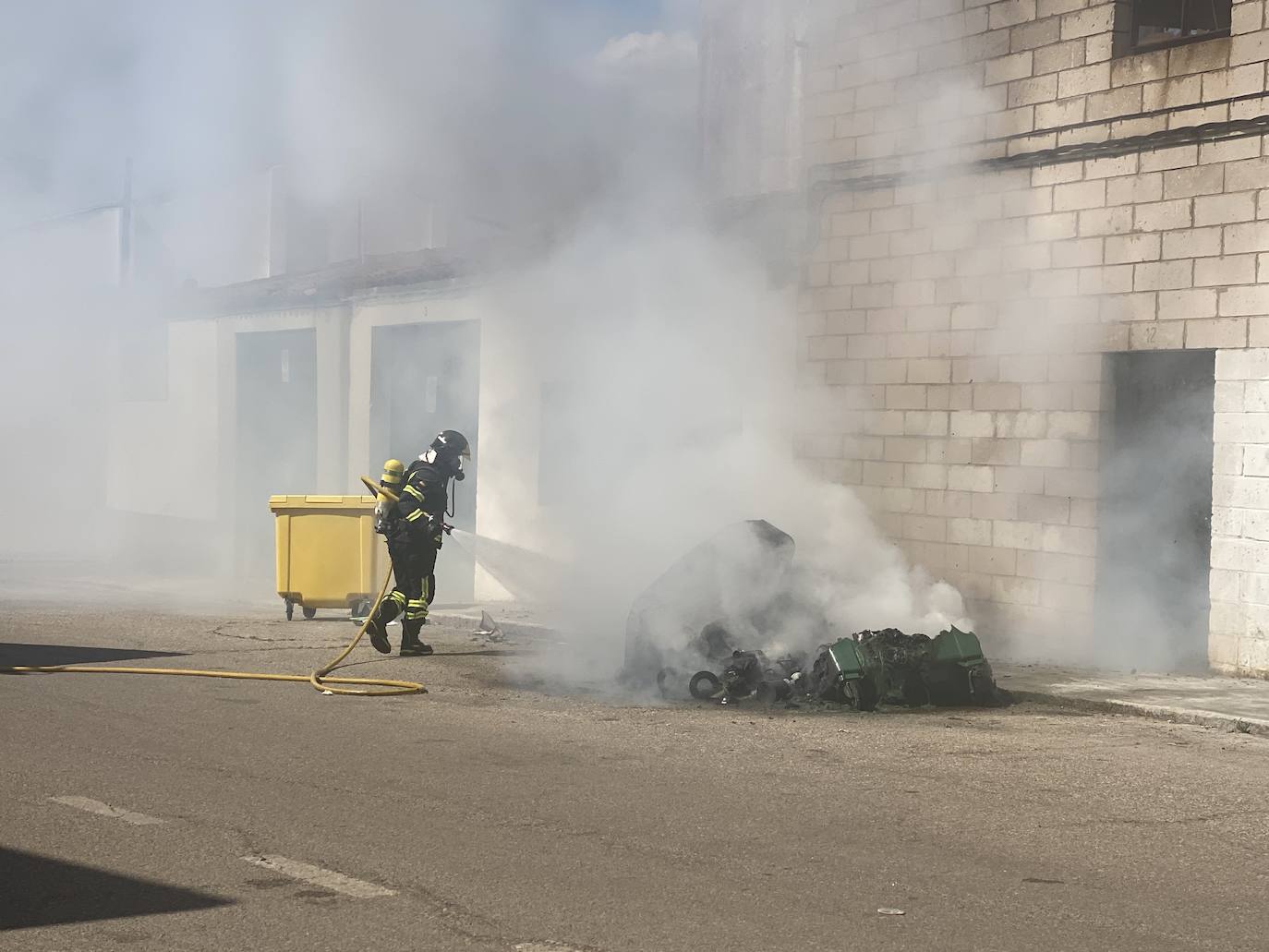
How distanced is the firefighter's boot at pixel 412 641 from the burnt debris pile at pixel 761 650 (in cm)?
174

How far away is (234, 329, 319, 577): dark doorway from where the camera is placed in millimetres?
20406

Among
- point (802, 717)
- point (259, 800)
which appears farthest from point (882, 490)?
point (259, 800)

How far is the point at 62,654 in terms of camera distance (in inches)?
412

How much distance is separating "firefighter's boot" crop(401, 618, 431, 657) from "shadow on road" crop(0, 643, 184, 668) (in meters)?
1.46

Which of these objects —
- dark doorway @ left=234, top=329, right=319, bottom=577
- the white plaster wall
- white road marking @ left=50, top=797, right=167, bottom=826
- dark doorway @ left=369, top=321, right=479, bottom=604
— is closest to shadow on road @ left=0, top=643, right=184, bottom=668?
white road marking @ left=50, top=797, right=167, bottom=826

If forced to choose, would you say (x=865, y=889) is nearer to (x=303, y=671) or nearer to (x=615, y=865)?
(x=615, y=865)

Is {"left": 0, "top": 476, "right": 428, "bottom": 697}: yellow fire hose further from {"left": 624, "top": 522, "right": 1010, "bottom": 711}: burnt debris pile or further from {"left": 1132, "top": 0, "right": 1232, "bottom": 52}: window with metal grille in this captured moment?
{"left": 1132, "top": 0, "right": 1232, "bottom": 52}: window with metal grille

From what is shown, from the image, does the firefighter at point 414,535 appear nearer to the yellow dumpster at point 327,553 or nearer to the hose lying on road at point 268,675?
the hose lying on road at point 268,675

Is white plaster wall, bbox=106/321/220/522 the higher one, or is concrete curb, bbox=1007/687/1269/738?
white plaster wall, bbox=106/321/220/522

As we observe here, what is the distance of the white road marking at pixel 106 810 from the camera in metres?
5.54

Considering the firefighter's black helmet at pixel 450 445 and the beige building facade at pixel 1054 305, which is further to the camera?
the firefighter's black helmet at pixel 450 445

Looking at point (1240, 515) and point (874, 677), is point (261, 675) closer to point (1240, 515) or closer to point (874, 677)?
point (874, 677)

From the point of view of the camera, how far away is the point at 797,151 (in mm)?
14227

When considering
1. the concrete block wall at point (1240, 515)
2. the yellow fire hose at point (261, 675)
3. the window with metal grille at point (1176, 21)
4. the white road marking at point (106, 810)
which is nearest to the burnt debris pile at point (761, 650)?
the yellow fire hose at point (261, 675)
